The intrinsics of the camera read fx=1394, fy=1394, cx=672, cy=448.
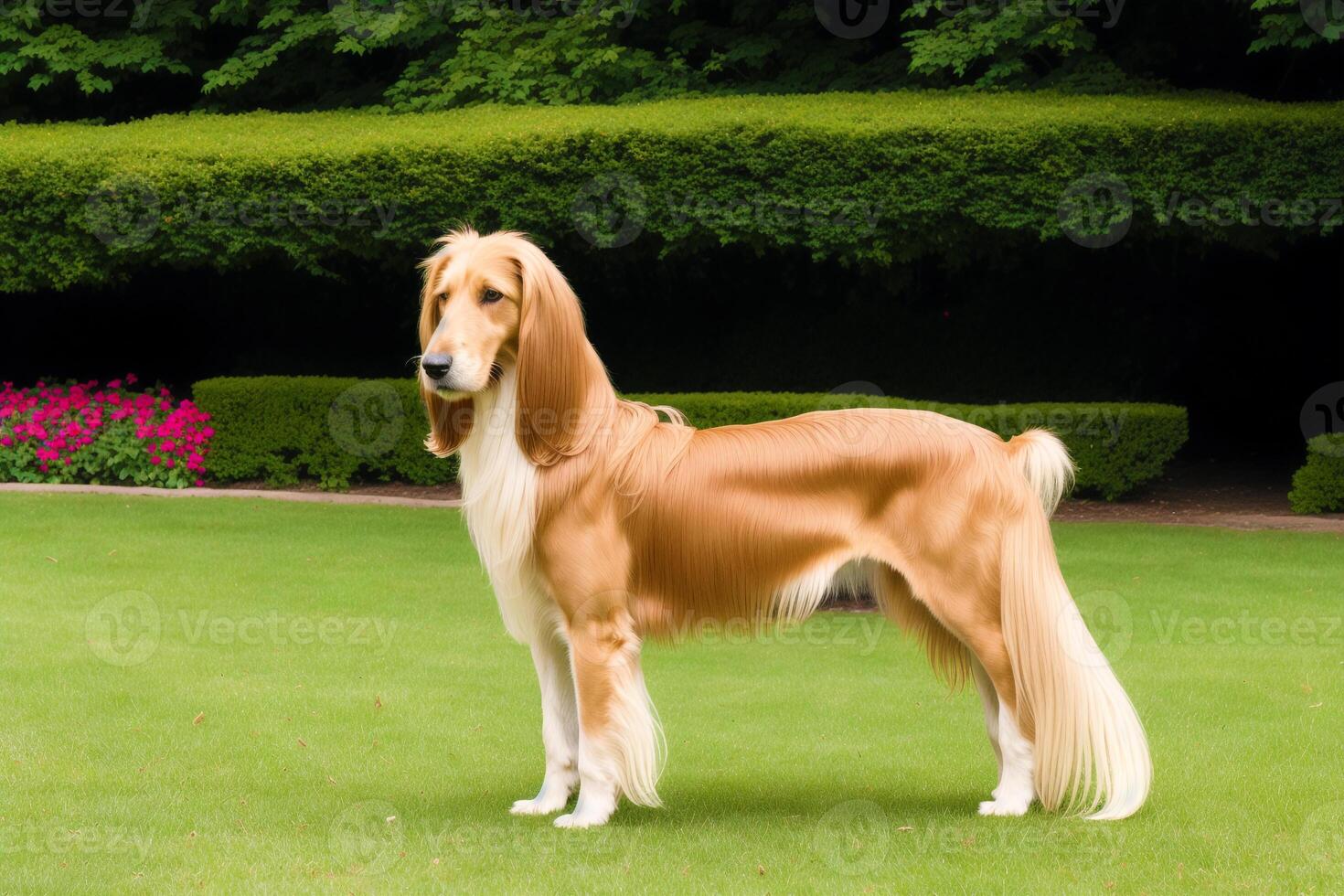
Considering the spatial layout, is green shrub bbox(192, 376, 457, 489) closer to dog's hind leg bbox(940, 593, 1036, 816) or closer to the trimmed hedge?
the trimmed hedge

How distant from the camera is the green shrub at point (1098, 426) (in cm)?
1480

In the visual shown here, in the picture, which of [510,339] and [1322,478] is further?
[1322,478]

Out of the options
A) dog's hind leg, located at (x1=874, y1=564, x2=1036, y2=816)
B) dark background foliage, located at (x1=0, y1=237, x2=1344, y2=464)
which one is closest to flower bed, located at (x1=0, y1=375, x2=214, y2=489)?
dark background foliage, located at (x1=0, y1=237, x2=1344, y2=464)

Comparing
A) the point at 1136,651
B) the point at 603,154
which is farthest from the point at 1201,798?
the point at 603,154

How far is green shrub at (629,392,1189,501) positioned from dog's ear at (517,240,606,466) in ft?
31.6

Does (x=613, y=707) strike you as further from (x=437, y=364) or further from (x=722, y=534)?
(x=437, y=364)

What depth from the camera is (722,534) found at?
509cm

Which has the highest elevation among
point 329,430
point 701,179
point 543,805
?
point 701,179

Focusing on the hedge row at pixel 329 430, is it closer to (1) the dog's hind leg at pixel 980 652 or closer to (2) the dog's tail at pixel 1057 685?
(1) the dog's hind leg at pixel 980 652

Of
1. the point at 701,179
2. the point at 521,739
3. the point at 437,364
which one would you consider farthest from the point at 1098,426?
the point at 437,364

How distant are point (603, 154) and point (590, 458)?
9839mm

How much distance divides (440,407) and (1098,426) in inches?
442

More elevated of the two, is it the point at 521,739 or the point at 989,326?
the point at 521,739

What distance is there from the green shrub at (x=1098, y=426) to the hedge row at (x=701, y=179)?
1.70 metres
